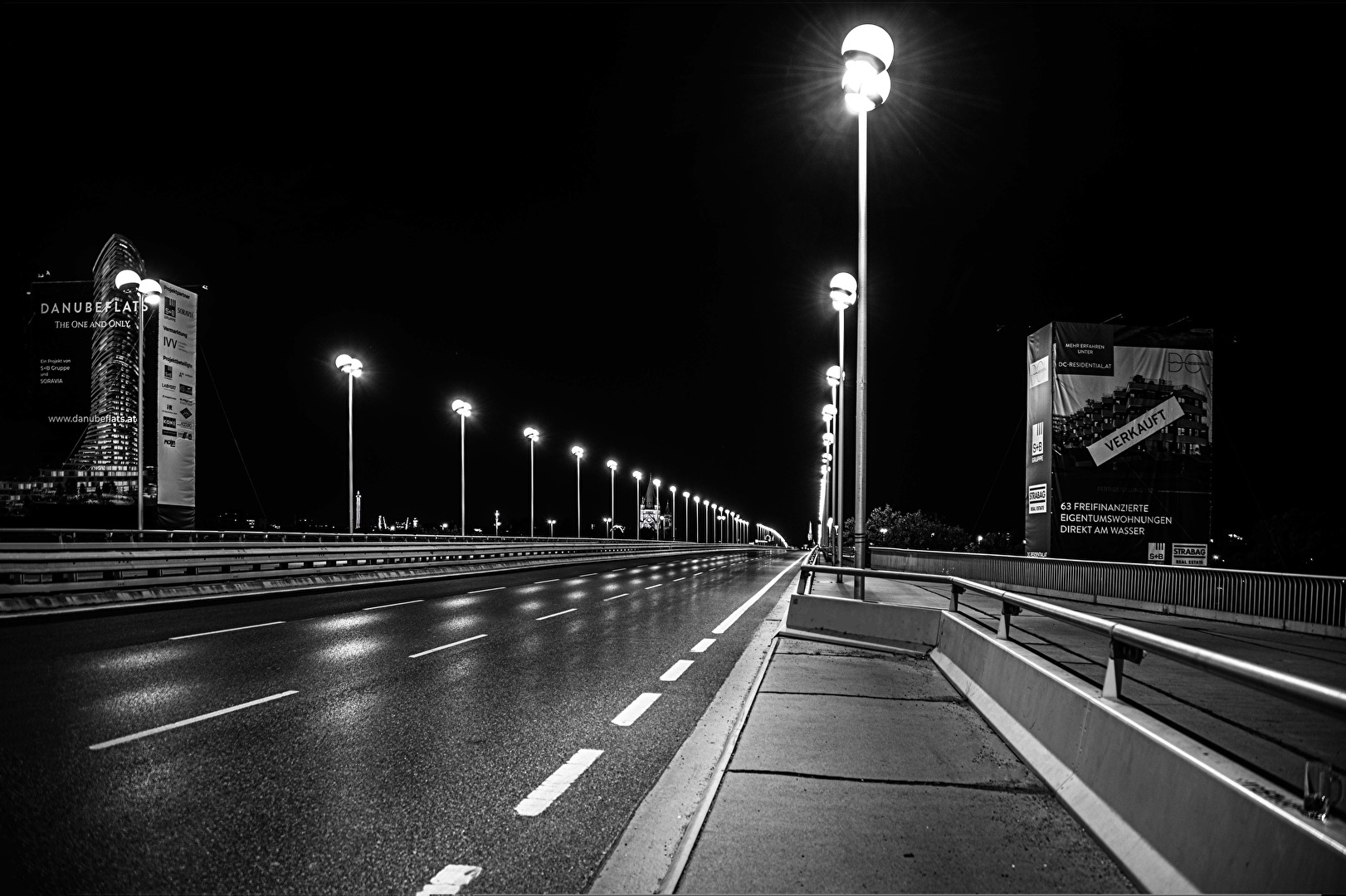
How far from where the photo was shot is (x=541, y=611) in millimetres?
16562

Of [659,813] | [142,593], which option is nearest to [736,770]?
[659,813]

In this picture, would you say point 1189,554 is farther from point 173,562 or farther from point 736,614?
point 173,562

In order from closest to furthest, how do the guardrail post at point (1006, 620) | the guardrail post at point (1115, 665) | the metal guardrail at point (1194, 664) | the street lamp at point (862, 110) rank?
the metal guardrail at point (1194, 664) < the guardrail post at point (1115, 665) < the guardrail post at point (1006, 620) < the street lamp at point (862, 110)

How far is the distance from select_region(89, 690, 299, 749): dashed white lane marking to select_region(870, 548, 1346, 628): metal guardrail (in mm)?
15997

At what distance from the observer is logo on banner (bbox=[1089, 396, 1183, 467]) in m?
27.9

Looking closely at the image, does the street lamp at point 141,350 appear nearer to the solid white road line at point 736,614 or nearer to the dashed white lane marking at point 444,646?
the dashed white lane marking at point 444,646

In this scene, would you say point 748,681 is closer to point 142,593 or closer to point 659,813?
point 659,813

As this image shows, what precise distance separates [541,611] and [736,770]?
12.0 meters

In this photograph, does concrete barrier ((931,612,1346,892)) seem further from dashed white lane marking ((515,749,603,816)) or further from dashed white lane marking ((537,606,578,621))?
dashed white lane marking ((537,606,578,621))

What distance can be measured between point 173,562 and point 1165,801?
1946 centimetres

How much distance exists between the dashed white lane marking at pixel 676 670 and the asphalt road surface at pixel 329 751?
5cm

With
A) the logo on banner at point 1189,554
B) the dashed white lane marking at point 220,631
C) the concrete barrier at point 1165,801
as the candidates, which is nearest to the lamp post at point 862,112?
the concrete barrier at point 1165,801

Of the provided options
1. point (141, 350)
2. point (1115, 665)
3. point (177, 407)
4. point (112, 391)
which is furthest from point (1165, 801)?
point (112, 391)

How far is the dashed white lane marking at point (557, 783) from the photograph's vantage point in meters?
4.52
